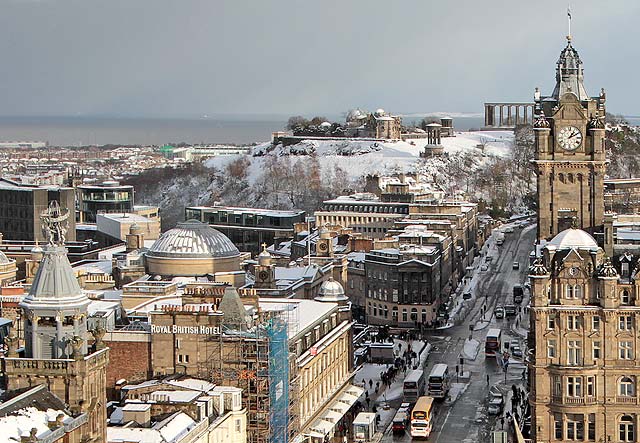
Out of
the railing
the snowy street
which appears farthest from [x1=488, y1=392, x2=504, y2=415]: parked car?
the railing

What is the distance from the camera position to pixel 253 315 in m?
78.4

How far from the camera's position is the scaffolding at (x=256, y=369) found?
74812 millimetres

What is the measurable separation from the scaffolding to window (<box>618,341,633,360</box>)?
67.7 feet

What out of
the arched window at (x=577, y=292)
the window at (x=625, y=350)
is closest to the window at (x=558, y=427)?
the window at (x=625, y=350)

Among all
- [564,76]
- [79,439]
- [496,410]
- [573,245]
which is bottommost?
[496,410]

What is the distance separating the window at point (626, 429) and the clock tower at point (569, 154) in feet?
58.2

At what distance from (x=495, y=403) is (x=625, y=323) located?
18.9m

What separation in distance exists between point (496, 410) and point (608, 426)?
1578cm

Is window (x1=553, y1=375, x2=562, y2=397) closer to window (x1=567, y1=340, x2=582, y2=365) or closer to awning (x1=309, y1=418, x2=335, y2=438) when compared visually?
window (x1=567, y1=340, x2=582, y2=365)

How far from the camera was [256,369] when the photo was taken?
7481cm

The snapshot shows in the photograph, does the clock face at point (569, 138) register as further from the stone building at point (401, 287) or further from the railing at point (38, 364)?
the railing at point (38, 364)

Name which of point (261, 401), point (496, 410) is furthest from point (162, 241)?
point (261, 401)

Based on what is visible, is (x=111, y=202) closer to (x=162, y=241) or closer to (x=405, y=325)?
(x=405, y=325)

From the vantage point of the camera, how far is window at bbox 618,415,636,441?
83.0 m
